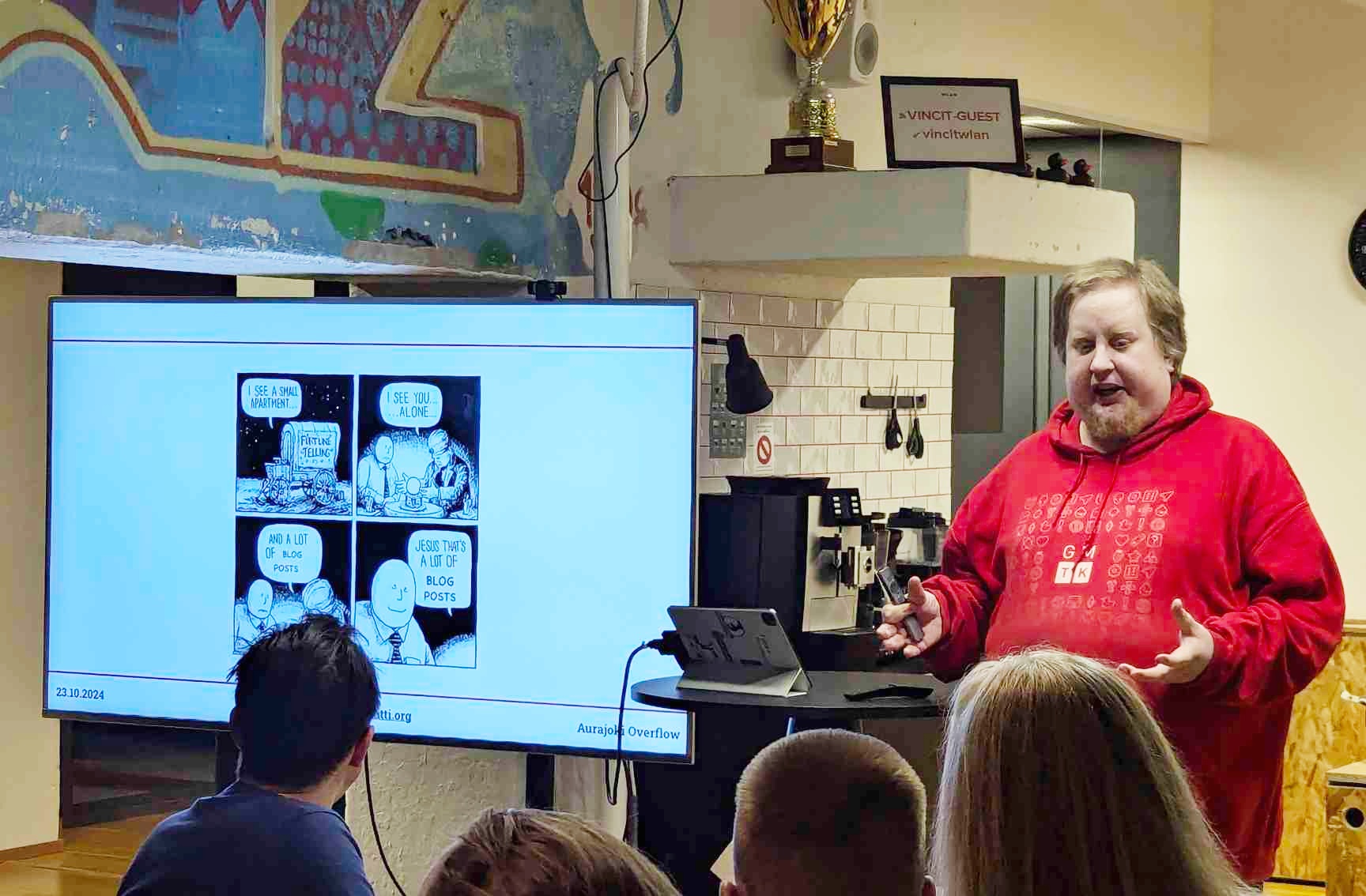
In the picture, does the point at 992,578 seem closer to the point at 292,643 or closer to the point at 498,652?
the point at 498,652

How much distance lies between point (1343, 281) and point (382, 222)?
155 inches

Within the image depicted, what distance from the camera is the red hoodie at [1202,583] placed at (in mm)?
2754

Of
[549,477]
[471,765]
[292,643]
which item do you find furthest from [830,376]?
[292,643]

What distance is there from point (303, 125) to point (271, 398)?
0.57 metres

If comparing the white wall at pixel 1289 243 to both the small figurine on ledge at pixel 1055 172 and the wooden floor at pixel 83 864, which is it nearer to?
the small figurine on ledge at pixel 1055 172

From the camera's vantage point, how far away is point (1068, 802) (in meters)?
1.38

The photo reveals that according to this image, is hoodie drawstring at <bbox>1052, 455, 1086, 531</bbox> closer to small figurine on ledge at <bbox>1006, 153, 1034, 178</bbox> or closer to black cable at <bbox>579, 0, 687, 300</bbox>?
black cable at <bbox>579, 0, 687, 300</bbox>

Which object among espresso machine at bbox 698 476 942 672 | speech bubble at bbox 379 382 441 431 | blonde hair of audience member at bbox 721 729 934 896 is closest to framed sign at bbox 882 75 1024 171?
espresso machine at bbox 698 476 942 672

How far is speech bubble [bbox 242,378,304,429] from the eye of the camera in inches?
129

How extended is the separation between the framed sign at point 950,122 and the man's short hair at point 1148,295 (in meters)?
1.45

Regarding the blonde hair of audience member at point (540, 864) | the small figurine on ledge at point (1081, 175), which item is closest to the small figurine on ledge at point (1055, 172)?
the small figurine on ledge at point (1081, 175)

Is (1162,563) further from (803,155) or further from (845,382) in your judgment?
(845,382)

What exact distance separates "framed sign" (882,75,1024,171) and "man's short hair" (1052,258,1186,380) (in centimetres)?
145

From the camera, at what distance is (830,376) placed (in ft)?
16.7
